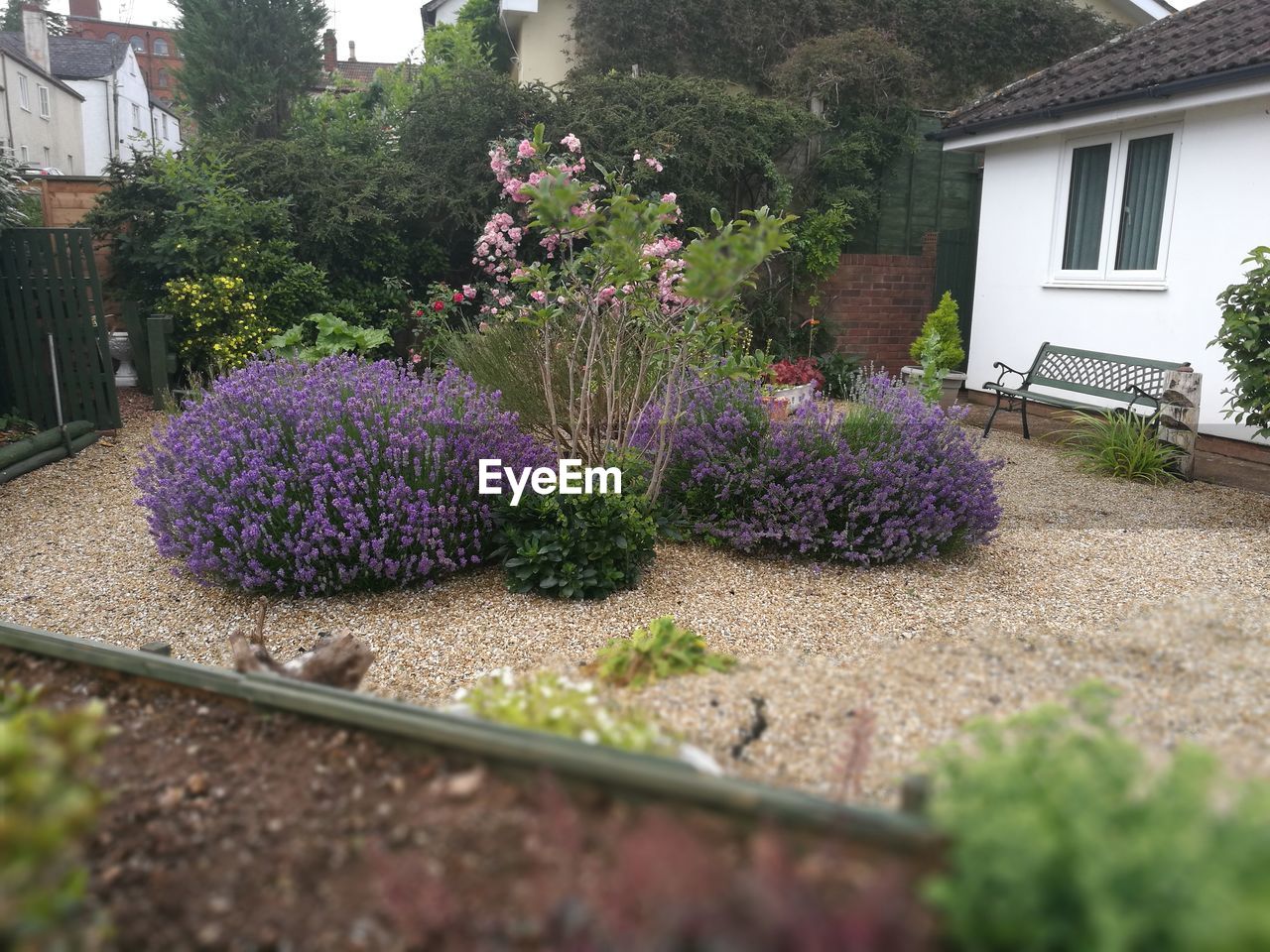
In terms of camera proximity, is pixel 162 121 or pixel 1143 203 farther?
pixel 162 121

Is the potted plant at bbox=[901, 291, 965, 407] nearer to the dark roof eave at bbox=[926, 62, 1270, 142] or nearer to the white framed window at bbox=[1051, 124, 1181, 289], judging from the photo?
the white framed window at bbox=[1051, 124, 1181, 289]

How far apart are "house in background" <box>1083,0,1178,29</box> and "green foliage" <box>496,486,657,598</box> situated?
13.5 m

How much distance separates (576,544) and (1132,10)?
14353 millimetres

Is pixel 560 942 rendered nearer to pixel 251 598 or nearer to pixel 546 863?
pixel 546 863

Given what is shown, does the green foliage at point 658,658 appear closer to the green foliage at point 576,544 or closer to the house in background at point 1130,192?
the green foliage at point 576,544

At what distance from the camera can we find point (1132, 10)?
14438 mm

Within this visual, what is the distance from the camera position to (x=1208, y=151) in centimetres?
805

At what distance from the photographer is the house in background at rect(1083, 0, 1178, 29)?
14.3m

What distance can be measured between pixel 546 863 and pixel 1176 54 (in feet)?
32.1

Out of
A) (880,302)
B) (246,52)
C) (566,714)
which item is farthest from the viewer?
(246,52)

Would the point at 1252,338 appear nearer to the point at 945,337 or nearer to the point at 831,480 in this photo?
the point at 831,480

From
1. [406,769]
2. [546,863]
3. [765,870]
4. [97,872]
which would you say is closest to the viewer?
[765,870]

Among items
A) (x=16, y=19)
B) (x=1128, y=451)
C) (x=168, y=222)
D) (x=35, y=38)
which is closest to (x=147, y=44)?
(x=16, y=19)

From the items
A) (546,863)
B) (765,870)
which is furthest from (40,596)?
(765,870)
